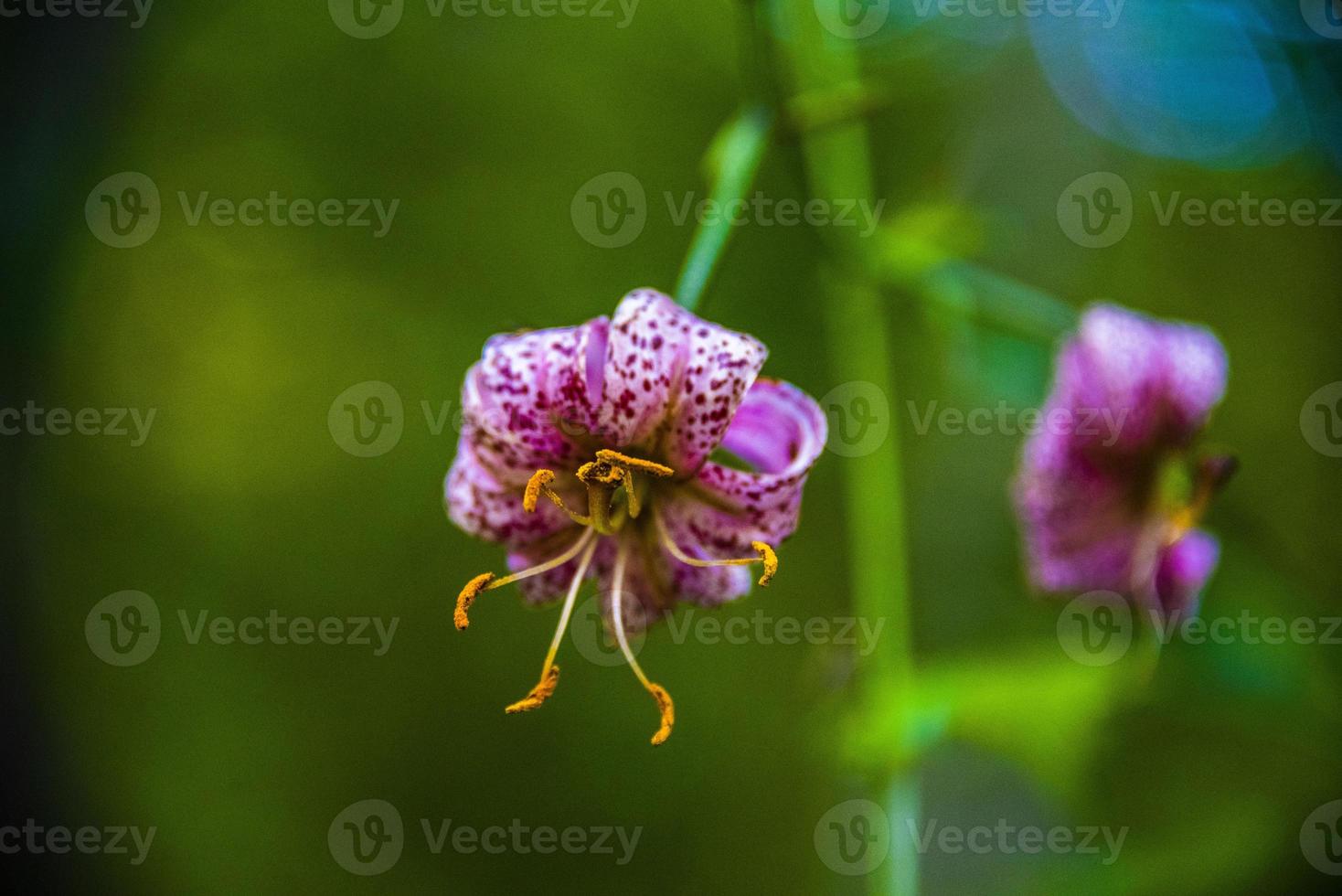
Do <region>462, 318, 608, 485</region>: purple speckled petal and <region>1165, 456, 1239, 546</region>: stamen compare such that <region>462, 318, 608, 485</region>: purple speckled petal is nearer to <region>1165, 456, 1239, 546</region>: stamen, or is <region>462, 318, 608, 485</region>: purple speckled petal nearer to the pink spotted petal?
the pink spotted petal

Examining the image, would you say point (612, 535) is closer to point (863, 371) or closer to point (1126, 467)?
point (863, 371)

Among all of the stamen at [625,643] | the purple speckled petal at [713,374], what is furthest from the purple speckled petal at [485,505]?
the purple speckled petal at [713,374]

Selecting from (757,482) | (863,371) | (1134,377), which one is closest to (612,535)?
(757,482)

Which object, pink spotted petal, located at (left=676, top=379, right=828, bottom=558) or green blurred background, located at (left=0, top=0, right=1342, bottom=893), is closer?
pink spotted petal, located at (left=676, top=379, right=828, bottom=558)

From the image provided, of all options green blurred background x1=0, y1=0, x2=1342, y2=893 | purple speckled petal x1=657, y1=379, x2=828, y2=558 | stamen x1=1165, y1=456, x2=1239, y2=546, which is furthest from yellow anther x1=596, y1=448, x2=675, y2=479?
green blurred background x1=0, y1=0, x2=1342, y2=893

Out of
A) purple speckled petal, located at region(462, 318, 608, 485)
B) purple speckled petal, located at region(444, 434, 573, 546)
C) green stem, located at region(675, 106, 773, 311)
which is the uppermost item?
green stem, located at region(675, 106, 773, 311)

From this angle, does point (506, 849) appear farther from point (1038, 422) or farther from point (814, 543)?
point (1038, 422)
